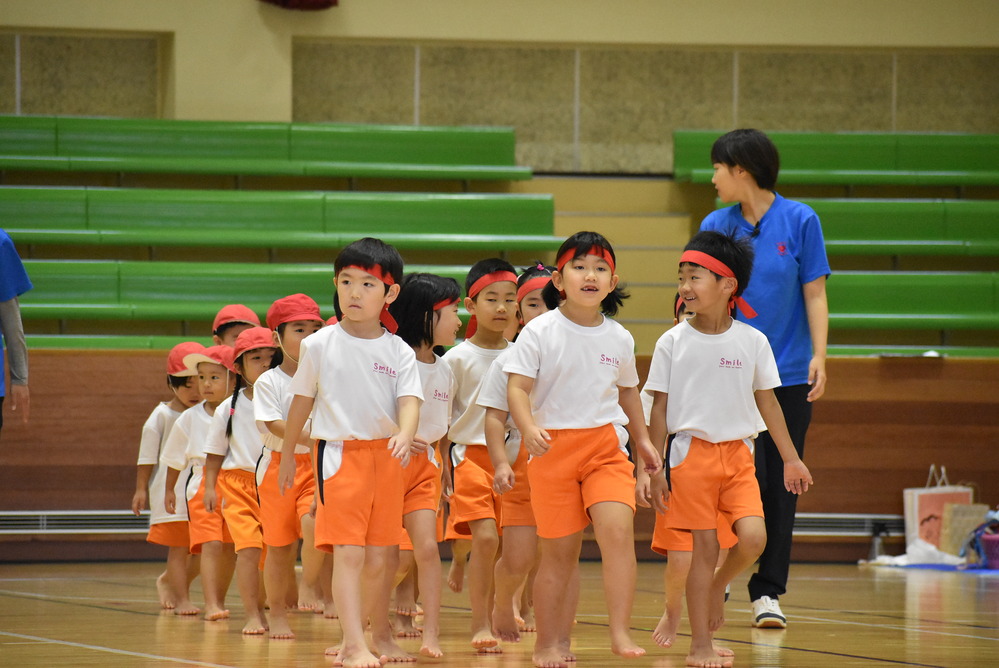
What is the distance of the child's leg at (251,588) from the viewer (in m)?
4.39

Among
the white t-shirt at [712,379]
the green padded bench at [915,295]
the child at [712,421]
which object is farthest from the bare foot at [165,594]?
the green padded bench at [915,295]

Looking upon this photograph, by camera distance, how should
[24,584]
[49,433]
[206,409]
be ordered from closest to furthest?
[206,409]
[24,584]
[49,433]

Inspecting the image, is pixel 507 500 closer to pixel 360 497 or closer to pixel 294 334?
pixel 360 497

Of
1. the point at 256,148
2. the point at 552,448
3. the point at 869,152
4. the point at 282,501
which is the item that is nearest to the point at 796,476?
the point at 552,448

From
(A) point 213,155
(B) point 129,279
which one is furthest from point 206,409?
(A) point 213,155

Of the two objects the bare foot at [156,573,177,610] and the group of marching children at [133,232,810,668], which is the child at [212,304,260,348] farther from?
the group of marching children at [133,232,810,668]

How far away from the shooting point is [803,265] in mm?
4539

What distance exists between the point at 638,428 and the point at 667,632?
2.15 ft

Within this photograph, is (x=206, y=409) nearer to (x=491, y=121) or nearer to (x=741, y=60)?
(x=491, y=121)

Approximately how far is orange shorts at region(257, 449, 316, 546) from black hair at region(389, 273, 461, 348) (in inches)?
23.2

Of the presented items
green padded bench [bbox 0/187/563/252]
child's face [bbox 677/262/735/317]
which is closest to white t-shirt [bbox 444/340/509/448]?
child's face [bbox 677/262/735/317]

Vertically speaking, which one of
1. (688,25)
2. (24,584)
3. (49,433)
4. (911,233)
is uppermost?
(688,25)

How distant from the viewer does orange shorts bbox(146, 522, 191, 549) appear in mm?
5484

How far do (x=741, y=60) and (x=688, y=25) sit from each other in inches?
25.8
